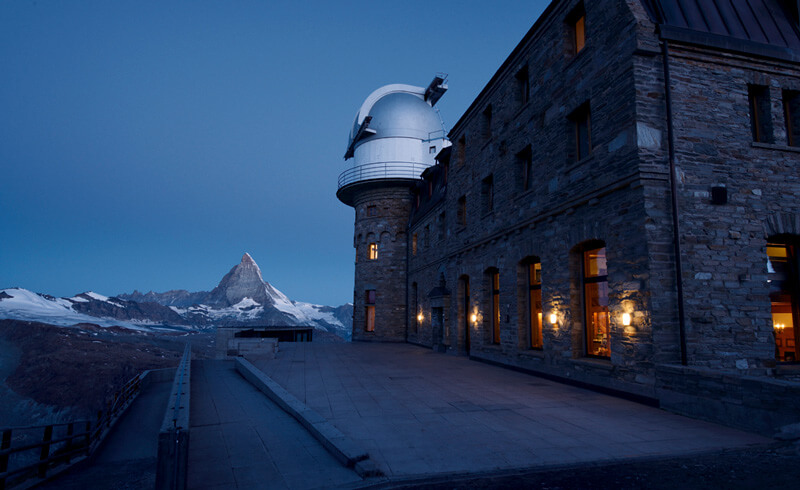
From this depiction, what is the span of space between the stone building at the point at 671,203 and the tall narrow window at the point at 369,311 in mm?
16513

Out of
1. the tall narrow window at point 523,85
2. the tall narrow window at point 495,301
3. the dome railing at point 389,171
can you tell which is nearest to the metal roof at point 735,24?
the tall narrow window at point 523,85

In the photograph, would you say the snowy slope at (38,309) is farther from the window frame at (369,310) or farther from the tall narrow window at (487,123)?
→ the tall narrow window at (487,123)

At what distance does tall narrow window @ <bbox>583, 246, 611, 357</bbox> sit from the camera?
9750 millimetres

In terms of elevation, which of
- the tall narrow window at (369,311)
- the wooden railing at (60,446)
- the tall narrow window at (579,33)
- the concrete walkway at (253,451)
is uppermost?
the tall narrow window at (579,33)

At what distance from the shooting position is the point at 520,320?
42.1 ft

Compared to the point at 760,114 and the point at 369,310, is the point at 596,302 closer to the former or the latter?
the point at 760,114

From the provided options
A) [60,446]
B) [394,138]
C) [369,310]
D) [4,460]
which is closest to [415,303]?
[369,310]

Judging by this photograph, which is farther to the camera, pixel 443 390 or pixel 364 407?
pixel 443 390

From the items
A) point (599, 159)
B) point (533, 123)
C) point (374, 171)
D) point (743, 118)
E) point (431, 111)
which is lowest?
point (599, 159)

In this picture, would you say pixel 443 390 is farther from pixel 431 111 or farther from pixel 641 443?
pixel 431 111

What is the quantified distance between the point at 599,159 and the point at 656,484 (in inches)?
275

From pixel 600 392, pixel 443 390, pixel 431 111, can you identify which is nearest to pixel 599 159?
pixel 600 392

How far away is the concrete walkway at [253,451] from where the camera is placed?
14.8ft

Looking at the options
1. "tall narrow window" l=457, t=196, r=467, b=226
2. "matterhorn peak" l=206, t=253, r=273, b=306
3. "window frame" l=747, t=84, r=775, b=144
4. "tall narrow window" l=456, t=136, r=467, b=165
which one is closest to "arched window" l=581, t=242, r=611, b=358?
"window frame" l=747, t=84, r=775, b=144
